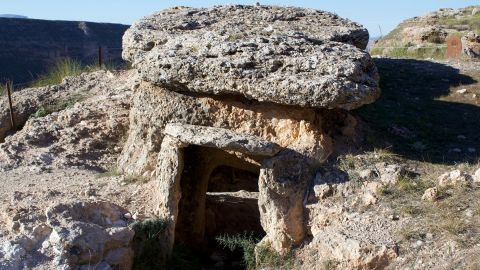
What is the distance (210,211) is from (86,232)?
2.56 m

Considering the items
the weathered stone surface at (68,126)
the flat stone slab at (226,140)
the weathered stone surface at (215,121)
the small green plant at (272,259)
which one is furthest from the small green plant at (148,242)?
the weathered stone surface at (68,126)

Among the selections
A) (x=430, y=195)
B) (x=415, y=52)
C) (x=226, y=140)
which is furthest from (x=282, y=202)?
(x=415, y=52)

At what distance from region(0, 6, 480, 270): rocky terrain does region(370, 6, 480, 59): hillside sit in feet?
20.5

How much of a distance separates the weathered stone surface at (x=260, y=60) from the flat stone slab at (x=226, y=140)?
0.50 meters

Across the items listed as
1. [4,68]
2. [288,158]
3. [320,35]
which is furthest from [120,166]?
[4,68]

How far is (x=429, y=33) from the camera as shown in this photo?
16594 mm

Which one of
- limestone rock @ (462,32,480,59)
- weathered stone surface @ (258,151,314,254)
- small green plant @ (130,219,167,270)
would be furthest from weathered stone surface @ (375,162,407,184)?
limestone rock @ (462,32,480,59)

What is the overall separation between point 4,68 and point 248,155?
20609 mm

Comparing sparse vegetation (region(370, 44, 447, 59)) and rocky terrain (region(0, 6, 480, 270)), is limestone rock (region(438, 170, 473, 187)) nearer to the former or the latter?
rocky terrain (region(0, 6, 480, 270))

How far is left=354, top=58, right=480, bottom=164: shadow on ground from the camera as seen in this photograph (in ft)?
24.3

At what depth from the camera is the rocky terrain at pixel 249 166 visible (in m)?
5.98

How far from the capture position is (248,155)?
697cm

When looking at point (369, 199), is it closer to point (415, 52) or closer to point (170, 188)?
point (170, 188)

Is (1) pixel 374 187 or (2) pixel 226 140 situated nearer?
(1) pixel 374 187
